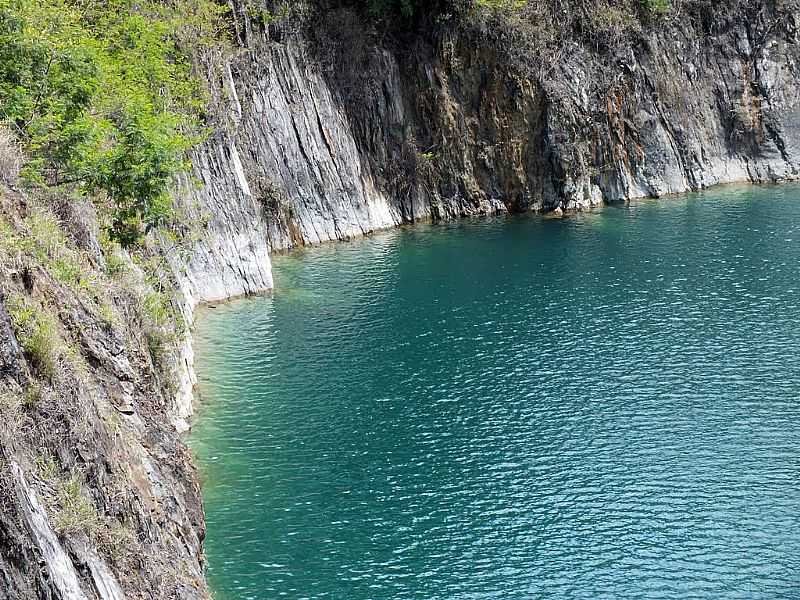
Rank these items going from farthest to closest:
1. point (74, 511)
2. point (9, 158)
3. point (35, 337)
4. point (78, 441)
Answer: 1. point (9, 158)
2. point (78, 441)
3. point (35, 337)
4. point (74, 511)

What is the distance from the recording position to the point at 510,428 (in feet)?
96.4

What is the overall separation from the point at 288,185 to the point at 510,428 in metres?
29.4

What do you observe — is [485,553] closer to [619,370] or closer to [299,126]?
[619,370]

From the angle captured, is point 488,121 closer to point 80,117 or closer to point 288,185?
point 288,185

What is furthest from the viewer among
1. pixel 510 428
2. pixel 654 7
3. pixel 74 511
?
pixel 654 7

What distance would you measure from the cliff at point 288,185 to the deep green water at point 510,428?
8.83ft


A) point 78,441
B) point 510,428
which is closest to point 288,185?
point 510,428

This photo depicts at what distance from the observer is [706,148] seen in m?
67.9

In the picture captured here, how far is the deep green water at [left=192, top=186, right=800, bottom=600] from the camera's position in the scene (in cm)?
2217

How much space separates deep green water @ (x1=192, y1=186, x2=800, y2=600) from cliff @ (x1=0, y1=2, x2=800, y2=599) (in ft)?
8.83

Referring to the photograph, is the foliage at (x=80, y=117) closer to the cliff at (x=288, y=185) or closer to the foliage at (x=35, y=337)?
the cliff at (x=288, y=185)

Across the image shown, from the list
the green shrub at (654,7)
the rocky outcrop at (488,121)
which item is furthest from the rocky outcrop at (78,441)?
the green shrub at (654,7)

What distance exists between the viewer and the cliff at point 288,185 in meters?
14.8

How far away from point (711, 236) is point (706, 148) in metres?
17.7
